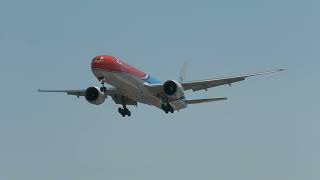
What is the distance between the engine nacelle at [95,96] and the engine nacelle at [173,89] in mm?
6403

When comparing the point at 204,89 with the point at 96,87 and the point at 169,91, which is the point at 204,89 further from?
the point at 96,87

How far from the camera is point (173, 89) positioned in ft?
229

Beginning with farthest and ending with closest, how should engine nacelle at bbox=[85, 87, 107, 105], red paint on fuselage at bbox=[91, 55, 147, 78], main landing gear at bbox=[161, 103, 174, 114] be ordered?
main landing gear at bbox=[161, 103, 174, 114], engine nacelle at bbox=[85, 87, 107, 105], red paint on fuselage at bbox=[91, 55, 147, 78]

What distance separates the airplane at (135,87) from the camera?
6725cm

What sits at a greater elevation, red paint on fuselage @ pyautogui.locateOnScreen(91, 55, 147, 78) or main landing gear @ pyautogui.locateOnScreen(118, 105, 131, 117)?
red paint on fuselage @ pyautogui.locateOnScreen(91, 55, 147, 78)

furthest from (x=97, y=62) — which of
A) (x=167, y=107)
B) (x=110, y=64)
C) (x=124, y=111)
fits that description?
(x=124, y=111)

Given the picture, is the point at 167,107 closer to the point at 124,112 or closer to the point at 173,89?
the point at 173,89

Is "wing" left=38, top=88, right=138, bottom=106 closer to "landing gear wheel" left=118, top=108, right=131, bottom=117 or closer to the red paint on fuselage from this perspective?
"landing gear wheel" left=118, top=108, right=131, bottom=117

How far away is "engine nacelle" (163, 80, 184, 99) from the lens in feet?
228

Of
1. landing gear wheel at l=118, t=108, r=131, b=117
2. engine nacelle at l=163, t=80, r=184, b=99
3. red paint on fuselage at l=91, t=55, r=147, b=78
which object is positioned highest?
red paint on fuselage at l=91, t=55, r=147, b=78

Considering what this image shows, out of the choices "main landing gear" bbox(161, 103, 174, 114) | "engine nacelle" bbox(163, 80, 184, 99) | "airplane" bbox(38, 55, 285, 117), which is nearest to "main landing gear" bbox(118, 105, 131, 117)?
"airplane" bbox(38, 55, 285, 117)

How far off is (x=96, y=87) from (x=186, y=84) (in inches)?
351

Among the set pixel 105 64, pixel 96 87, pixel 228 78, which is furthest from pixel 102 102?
pixel 228 78

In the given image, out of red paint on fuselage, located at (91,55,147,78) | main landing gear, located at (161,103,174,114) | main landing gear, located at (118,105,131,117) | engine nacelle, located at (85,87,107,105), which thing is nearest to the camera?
red paint on fuselage, located at (91,55,147,78)
